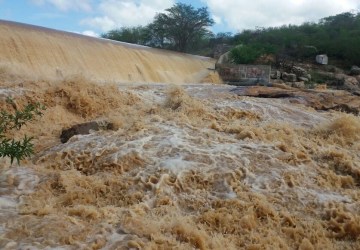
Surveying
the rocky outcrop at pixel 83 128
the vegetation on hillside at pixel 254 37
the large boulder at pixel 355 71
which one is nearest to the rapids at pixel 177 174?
the rocky outcrop at pixel 83 128

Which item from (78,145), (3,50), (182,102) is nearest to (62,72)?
(3,50)

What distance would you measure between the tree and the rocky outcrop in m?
18.5

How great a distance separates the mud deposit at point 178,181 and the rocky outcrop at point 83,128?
166 mm

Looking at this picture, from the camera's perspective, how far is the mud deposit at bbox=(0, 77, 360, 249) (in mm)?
4246

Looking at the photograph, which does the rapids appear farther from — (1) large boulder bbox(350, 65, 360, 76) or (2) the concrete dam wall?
(1) large boulder bbox(350, 65, 360, 76)

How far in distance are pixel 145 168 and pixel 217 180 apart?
3.01 feet

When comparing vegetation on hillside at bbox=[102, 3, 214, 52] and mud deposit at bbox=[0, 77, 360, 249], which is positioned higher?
vegetation on hillside at bbox=[102, 3, 214, 52]

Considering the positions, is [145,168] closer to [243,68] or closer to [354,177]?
[354,177]

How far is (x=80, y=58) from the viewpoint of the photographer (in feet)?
43.7

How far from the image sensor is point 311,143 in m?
7.25

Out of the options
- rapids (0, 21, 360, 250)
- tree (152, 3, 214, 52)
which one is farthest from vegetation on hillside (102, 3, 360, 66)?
rapids (0, 21, 360, 250)

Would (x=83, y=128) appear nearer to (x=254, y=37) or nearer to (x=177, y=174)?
(x=177, y=174)

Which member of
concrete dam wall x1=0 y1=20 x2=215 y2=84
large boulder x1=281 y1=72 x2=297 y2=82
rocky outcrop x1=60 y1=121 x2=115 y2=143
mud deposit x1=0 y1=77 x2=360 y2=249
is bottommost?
large boulder x1=281 y1=72 x2=297 y2=82

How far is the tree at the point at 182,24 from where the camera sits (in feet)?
83.0
